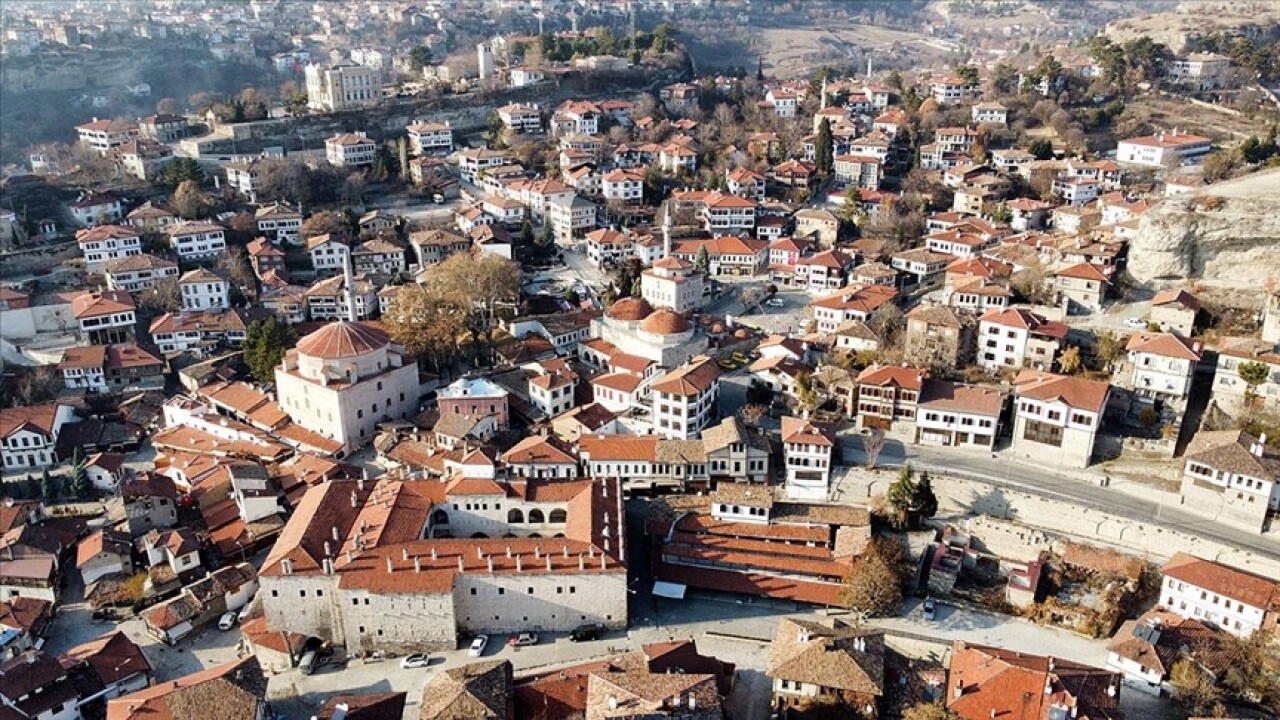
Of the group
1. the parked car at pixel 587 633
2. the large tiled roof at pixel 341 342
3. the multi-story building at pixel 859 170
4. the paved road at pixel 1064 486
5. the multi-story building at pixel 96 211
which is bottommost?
the parked car at pixel 587 633

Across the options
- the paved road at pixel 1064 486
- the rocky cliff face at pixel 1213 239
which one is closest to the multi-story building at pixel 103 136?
the paved road at pixel 1064 486

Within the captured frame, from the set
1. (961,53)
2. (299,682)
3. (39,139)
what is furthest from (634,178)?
(961,53)

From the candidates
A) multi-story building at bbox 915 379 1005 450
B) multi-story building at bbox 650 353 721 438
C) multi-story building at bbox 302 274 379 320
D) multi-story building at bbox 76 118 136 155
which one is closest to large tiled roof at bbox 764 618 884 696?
multi-story building at bbox 650 353 721 438

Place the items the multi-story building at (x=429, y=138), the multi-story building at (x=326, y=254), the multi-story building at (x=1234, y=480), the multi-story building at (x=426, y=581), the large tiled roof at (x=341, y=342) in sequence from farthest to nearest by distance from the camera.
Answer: the multi-story building at (x=429, y=138)
the multi-story building at (x=326, y=254)
the large tiled roof at (x=341, y=342)
the multi-story building at (x=1234, y=480)
the multi-story building at (x=426, y=581)

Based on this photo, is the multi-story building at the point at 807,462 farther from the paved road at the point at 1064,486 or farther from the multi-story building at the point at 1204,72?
the multi-story building at the point at 1204,72

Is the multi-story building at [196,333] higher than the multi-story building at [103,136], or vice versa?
the multi-story building at [103,136]

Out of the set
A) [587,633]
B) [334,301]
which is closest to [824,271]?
[334,301]

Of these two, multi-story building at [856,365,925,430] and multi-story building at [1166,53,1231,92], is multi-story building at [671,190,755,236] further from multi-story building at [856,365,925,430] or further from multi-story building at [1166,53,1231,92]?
multi-story building at [1166,53,1231,92]
